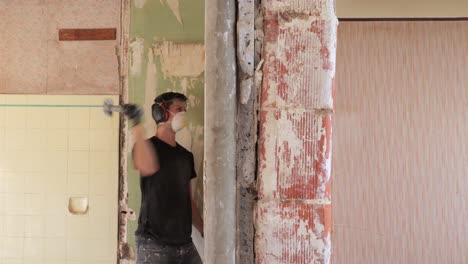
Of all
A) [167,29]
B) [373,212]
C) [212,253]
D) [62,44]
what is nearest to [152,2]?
[167,29]

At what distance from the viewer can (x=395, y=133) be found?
306 cm

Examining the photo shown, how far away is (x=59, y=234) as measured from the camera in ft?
9.66

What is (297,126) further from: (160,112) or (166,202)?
(160,112)

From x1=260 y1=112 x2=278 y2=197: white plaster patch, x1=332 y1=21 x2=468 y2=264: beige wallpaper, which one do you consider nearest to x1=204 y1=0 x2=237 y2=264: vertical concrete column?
x1=260 y1=112 x2=278 y2=197: white plaster patch

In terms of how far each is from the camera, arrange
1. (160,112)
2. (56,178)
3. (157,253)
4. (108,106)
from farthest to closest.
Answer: (56,178), (108,106), (160,112), (157,253)

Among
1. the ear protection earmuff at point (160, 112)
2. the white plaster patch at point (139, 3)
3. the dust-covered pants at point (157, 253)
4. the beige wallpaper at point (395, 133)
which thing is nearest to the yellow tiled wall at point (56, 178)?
the ear protection earmuff at point (160, 112)

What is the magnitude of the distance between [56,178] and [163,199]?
1.01 meters

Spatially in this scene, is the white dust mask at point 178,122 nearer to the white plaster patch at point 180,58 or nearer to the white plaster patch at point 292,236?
the white plaster patch at point 180,58

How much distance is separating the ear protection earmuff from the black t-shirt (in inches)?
5.6

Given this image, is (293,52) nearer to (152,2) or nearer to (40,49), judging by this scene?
(152,2)

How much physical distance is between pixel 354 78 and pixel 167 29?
4.70ft

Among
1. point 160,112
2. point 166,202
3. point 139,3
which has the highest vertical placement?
point 139,3

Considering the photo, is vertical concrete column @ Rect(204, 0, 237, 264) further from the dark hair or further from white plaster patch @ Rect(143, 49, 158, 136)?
white plaster patch @ Rect(143, 49, 158, 136)

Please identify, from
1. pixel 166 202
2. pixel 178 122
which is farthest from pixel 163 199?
pixel 178 122
